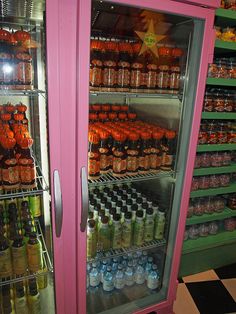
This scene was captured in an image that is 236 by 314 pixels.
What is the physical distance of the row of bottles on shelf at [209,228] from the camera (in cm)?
211

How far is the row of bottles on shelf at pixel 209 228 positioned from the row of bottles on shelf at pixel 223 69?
117 centimetres

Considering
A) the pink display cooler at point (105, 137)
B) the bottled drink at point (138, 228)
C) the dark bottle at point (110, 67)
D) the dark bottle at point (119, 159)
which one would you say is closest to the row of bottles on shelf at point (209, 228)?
the pink display cooler at point (105, 137)

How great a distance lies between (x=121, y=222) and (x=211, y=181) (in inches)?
33.0

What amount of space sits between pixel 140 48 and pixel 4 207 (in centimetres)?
115

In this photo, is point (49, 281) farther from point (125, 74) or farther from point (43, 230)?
point (125, 74)

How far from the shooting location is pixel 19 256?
1.24m

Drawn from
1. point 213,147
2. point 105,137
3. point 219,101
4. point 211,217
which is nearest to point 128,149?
point 105,137

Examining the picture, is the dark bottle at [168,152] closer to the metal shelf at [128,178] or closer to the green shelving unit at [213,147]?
the metal shelf at [128,178]

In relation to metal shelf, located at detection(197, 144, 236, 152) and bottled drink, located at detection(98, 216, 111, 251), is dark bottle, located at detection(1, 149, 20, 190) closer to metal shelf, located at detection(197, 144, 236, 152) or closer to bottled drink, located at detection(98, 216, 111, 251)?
bottled drink, located at detection(98, 216, 111, 251)

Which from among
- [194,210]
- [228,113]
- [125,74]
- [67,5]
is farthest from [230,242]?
[67,5]

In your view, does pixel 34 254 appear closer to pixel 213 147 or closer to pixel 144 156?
pixel 144 156

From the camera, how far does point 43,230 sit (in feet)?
4.88

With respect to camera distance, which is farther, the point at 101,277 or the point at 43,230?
the point at 101,277

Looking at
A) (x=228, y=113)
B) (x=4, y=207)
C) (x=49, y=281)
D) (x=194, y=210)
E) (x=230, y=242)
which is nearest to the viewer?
(x=4, y=207)
